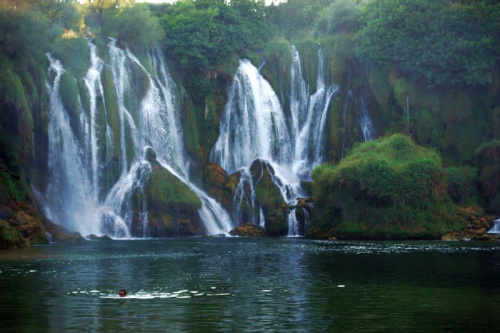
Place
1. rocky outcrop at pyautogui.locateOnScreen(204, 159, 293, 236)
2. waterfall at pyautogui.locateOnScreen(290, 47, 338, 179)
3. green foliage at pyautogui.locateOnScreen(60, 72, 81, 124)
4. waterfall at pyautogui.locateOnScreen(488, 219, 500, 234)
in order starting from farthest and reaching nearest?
waterfall at pyautogui.locateOnScreen(290, 47, 338, 179) → rocky outcrop at pyautogui.locateOnScreen(204, 159, 293, 236) → green foliage at pyautogui.locateOnScreen(60, 72, 81, 124) → waterfall at pyautogui.locateOnScreen(488, 219, 500, 234)

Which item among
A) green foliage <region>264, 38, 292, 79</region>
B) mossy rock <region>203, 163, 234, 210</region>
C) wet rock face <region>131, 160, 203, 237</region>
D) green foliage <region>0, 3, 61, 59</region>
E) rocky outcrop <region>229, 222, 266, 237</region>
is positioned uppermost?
green foliage <region>264, 38, 292, 79</region>

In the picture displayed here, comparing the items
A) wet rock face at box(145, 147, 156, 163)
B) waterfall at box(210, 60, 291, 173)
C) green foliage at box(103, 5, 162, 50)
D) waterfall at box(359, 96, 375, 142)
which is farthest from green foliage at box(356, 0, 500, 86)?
wet rock face at box(145, 147, 156, 163)

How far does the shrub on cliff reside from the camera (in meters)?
60.9

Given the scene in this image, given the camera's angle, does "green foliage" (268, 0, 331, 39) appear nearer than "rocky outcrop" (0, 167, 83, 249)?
No

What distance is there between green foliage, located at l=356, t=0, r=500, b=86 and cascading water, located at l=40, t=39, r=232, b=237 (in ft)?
70.1

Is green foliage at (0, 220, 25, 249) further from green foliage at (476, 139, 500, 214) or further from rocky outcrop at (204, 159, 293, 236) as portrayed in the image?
green foliage at (476, 139, 500, 214)

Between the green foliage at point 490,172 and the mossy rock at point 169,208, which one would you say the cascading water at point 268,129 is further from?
the green foliage at point 490,172

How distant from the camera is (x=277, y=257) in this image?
Answer: 40.7 meters

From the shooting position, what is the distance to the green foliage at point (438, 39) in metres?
74.8

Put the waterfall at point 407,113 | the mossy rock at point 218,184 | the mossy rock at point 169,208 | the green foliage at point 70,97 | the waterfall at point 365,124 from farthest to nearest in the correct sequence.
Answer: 1. the waterfall at point 365,124
2. the waterfall at point 407,113
3. the mossy rock at point 218,184
4. the green foliage at point 70,97
5. the mossy rock at point 169,208

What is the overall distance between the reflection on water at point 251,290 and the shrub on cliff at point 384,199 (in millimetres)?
16420

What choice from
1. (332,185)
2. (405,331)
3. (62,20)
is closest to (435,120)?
(332,185)

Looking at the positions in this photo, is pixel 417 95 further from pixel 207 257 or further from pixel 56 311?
pixel 56 311

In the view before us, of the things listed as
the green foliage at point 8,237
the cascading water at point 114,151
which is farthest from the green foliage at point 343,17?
the green foliage at point 8,237
